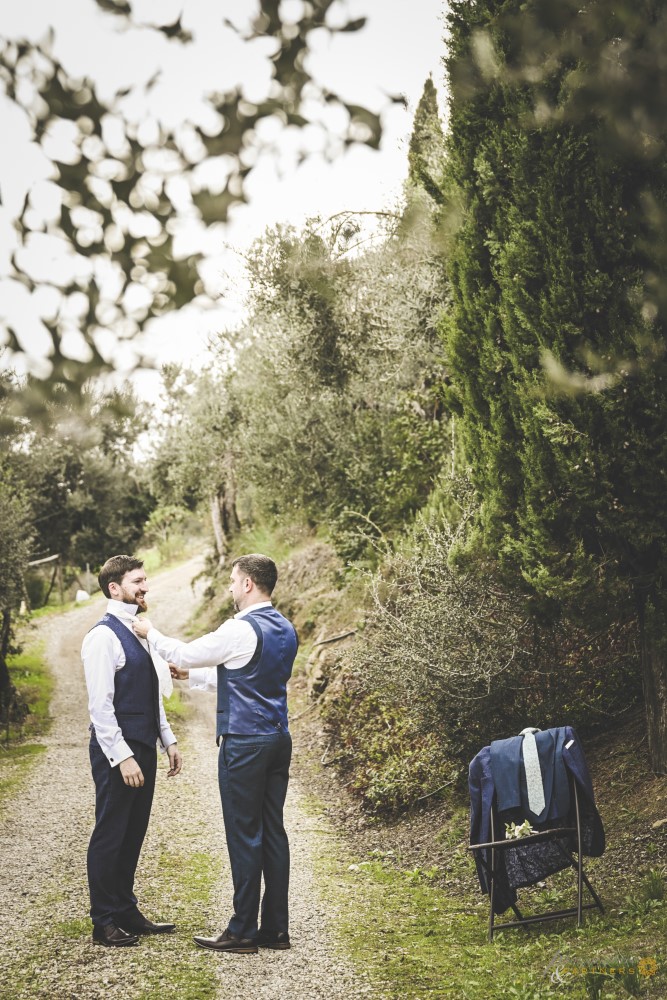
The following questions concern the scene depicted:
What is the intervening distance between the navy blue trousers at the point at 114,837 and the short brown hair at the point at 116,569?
89 centimetres

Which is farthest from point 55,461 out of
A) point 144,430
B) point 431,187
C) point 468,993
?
point 468,993

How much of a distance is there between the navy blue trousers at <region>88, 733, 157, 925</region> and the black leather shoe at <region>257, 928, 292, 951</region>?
78cm

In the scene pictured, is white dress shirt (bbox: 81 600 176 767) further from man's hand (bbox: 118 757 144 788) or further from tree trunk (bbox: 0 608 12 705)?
tree trunk (bbox: 0 608 12 705)

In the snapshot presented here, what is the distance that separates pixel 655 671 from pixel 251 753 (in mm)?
3177

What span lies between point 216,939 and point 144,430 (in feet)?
89.8

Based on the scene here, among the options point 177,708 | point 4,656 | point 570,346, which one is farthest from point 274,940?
point 4,656

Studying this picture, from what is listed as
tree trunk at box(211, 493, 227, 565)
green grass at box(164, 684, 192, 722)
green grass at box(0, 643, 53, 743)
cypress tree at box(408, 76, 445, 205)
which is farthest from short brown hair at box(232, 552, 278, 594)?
tree trunk at box(211, 493, 227, 565)

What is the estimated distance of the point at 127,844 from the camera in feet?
16.7

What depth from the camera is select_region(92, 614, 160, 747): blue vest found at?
5.02 m

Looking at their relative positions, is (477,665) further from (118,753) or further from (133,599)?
(118,753)

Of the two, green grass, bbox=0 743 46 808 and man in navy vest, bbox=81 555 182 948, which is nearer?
man in navy vest, bbox=81 555 182 948

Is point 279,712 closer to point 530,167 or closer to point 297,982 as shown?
point 297,982

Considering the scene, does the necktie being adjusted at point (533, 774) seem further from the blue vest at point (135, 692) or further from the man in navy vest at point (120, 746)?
the blue vest at point (135, 692)

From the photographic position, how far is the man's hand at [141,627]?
4.99 meters
